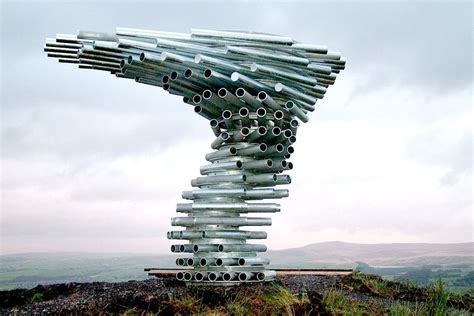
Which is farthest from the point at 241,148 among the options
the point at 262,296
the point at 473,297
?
the point at 473,297

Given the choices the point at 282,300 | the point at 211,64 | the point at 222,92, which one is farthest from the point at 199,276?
the point at 211,64

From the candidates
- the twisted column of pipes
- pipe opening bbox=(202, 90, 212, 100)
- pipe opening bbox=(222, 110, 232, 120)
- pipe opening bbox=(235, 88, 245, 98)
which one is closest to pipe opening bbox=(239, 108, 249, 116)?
the twisted column of pipes

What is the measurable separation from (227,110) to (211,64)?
91 cm

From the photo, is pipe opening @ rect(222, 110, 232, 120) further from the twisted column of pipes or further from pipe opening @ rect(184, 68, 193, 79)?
pipe opening @ rect(184, 68, 193, 79)

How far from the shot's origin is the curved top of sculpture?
973 centimetres

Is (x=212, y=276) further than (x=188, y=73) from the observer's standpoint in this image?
Yes

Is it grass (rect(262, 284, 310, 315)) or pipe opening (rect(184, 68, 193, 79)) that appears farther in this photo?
pipe opening (rect(184, 68, 193, 79))

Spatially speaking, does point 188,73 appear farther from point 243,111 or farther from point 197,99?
point 243,111

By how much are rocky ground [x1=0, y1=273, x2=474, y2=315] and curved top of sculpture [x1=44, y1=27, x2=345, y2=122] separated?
298 centimetres

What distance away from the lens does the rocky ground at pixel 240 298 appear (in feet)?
25.0

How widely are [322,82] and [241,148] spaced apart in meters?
2.37

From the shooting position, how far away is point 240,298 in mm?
8406

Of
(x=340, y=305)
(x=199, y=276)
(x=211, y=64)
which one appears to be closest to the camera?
(x=340, y=305)

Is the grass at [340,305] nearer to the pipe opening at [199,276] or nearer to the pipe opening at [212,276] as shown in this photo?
the pipe opening at [212,276]
